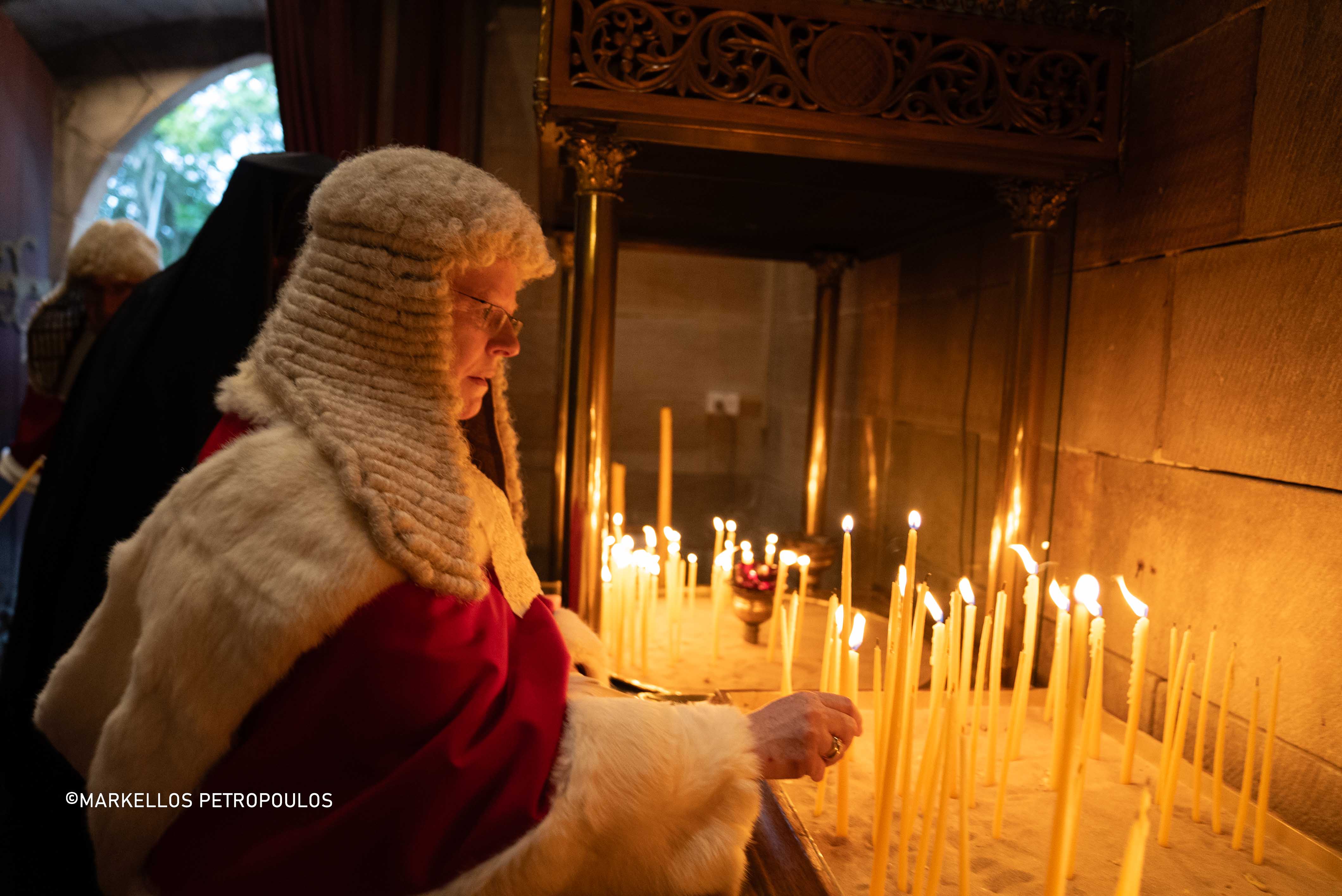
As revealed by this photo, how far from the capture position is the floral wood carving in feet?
5.68

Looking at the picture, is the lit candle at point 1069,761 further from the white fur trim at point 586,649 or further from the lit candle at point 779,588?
the lit candle at point 779,588

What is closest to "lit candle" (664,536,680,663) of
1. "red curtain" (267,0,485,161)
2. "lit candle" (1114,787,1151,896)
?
"lit candle" (1114,787,1151,896)

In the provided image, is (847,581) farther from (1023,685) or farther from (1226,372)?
(1226,372)

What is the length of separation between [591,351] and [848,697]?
101cm

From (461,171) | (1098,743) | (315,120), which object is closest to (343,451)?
(461,171)

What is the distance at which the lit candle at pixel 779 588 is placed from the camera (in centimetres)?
221

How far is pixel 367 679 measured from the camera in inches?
37.0

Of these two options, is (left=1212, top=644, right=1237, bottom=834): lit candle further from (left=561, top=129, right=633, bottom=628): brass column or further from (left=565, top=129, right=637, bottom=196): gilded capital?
(left=565, top=129, right=637, bottom=196): gilded capital

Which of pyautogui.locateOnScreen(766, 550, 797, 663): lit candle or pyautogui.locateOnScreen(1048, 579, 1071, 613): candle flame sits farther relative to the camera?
pyautogui.locateOnScreen(766, 550, 797, 663): lit candle

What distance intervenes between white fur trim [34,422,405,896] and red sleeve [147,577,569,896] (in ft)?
0.09

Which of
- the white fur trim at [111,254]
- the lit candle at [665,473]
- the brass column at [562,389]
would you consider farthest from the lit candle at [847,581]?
the white fur trim at [111,254]

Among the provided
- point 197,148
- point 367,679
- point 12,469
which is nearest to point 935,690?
point 367,679

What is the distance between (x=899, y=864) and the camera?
3.66 ft

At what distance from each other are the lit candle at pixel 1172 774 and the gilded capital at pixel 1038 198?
1.08m
